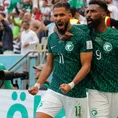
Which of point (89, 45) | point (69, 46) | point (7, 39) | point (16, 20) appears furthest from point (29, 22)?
point (89, 45)

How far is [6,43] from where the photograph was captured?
14.0 m

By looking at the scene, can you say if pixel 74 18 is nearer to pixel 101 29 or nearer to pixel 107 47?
pixel 101 29

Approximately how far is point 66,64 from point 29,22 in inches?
307

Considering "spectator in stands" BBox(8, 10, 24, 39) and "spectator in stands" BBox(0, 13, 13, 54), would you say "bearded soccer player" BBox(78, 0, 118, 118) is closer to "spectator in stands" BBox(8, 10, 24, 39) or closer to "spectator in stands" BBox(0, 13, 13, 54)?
"spectator in stands" BBox(0, 13, 13, 54)

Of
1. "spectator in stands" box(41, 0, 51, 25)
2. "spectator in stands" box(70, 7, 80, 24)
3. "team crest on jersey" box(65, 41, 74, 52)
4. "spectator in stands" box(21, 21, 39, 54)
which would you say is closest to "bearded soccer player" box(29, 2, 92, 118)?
"team crest on jersey" box(65, 41, 74, 52)

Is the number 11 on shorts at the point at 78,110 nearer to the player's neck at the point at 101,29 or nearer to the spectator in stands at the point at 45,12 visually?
the player's neck at the point at 101,29

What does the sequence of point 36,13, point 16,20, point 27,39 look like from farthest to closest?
point 36,13 < point 16,20 < point 27,39

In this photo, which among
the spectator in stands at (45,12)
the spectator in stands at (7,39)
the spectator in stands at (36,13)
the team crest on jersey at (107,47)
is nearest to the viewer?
the team crest on jersey at (107,47)

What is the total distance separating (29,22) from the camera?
546 inches

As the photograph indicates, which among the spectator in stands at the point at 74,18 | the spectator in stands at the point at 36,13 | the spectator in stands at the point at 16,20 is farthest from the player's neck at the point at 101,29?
the spectator in stands at the point at 36,13

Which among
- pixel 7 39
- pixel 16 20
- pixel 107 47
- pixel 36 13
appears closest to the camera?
pixel 107 47

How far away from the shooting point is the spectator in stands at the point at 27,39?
13.3 meters

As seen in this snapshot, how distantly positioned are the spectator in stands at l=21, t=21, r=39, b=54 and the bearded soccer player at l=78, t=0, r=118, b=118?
23.0 ft

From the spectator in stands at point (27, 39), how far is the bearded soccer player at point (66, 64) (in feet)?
22.5
